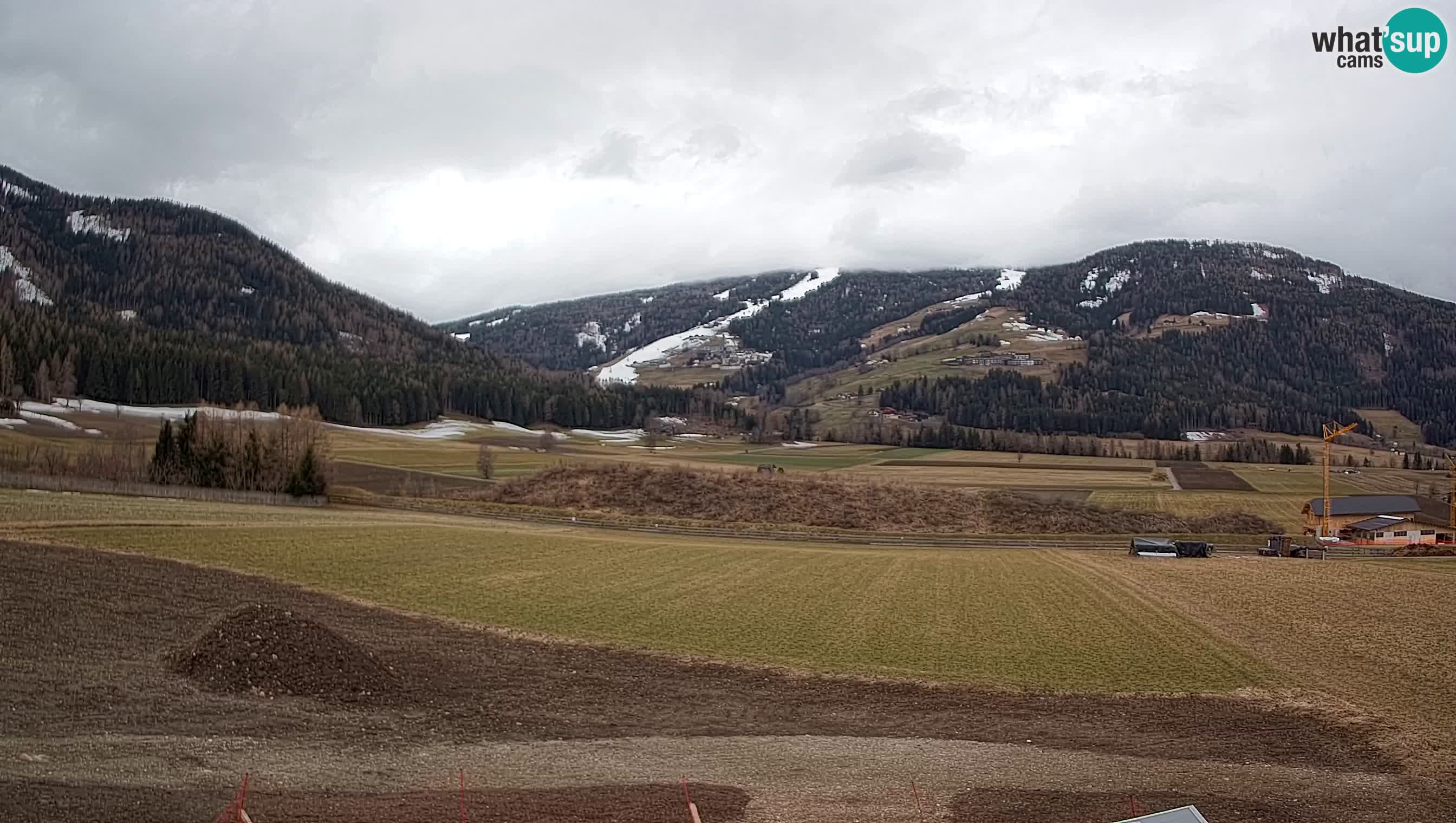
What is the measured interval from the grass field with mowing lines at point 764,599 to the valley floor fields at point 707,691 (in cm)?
24

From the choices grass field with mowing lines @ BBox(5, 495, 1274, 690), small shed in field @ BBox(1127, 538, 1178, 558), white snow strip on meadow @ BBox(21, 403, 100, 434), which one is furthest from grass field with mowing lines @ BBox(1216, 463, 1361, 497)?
white snow strip on meadow @ BBox(21, 403, 100, 434)

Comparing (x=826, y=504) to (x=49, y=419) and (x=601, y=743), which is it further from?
(x=49, y=419)

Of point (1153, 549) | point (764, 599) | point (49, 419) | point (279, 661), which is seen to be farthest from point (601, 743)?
point (49, 419)

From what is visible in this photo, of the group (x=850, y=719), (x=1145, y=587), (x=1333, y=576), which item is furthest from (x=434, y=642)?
(x=1333, y=576)

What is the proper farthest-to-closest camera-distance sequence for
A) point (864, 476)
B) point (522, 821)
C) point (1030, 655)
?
point (864, 476) → point (1030, 655) → point (522, 821)

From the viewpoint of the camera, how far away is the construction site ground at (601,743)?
628 inches

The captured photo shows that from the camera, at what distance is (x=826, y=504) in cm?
8600

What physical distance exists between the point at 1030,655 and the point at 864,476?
3026 inches

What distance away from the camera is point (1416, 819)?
16.4 m

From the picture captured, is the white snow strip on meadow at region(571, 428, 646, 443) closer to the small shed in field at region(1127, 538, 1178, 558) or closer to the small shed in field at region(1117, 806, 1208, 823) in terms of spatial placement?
the small shed in field at region(1127, 538, 1178, 558)

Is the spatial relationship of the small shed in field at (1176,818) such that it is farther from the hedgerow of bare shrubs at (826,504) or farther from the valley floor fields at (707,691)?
the hedgerow of bare shrubs at (826,504)

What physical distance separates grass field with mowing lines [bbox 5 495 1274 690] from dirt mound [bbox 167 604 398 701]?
28.9ft

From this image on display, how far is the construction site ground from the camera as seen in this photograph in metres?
15.9

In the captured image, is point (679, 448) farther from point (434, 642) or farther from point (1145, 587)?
point (434, 642)
